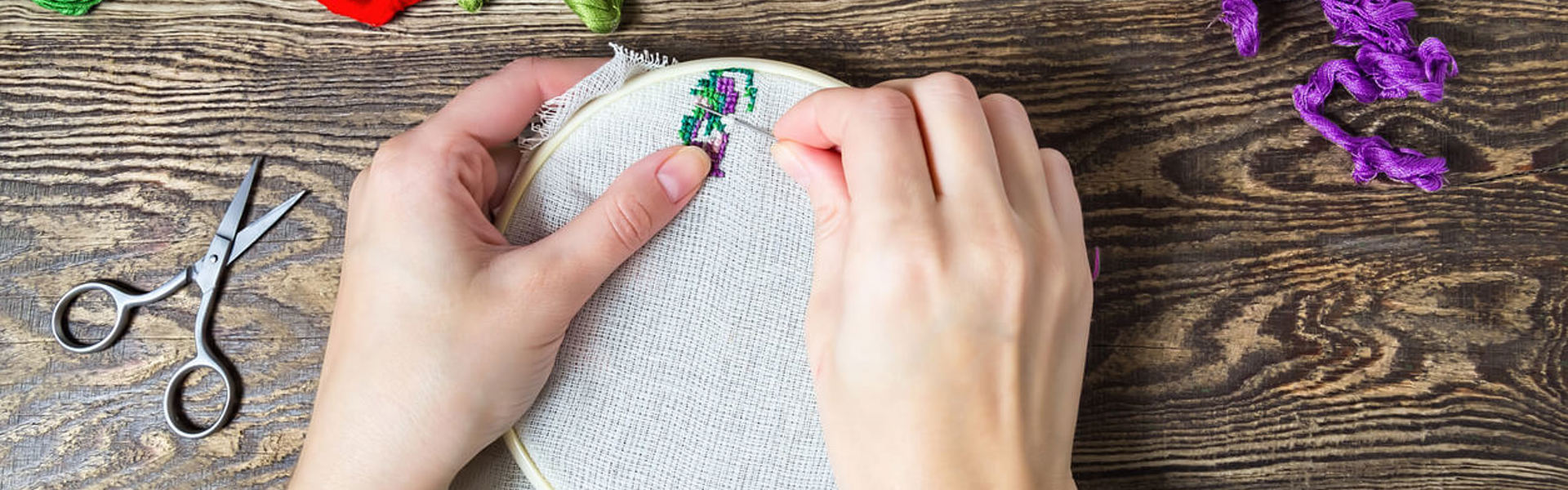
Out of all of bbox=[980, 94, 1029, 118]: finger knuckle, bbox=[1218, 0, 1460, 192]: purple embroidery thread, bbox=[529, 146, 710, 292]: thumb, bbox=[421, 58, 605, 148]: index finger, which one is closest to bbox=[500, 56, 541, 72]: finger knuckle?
bbox=[421, 58, 605, 148]: index finger

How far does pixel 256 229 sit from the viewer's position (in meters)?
0.85

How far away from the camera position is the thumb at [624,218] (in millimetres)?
687

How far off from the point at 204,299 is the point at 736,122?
50 centimetres

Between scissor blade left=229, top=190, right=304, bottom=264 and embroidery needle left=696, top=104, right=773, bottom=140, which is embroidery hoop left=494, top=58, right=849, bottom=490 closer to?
embroidery needle left=696, top=104, right=773, bottom=140

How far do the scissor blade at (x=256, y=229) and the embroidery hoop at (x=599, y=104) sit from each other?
0.23m

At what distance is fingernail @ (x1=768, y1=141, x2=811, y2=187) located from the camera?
0.69 metres

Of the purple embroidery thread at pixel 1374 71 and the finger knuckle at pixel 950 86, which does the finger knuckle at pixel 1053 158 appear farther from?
the purple embroidery thread at pixel 1374 71

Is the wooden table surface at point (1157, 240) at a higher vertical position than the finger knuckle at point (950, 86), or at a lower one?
lower

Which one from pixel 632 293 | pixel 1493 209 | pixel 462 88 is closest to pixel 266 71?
pixel 462 88

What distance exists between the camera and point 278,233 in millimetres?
868

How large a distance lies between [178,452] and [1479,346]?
3.82 ft

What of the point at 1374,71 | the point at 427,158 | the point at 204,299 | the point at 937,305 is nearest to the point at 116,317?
the point at 204,299

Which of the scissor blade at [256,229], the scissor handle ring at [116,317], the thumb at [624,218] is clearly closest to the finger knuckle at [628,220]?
the thumb at [624,218]

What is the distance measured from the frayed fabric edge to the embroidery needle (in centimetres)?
5
